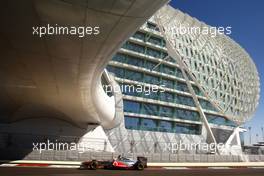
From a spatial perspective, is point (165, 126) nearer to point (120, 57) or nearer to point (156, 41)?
point (120, 57)

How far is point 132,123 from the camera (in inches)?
2657

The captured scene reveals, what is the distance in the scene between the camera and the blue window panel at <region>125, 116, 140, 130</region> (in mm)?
66812

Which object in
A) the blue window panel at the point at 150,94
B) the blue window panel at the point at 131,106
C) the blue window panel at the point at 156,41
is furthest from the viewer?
the blue window panel at the point at 156,41

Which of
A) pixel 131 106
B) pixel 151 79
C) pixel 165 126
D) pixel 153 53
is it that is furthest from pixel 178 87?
pixel 131 106

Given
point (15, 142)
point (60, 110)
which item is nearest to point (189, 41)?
point (60, 110)

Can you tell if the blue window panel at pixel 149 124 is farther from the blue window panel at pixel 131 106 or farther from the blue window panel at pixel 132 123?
the blue window panel at pixel 131 106

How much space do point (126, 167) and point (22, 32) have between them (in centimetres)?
1302

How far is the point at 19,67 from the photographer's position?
2111cm

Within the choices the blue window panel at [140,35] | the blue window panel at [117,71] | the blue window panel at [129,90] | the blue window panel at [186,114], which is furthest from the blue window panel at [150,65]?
the blue window panel at [186,114]

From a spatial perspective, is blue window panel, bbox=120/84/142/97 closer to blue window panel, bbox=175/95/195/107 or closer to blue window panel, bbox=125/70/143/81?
blue window panel, bbox=125/70/143/81

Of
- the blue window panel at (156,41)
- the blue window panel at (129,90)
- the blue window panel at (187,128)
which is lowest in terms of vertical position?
the blue window panel at (187,128)

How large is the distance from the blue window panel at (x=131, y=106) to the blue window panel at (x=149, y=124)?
9.83 feet

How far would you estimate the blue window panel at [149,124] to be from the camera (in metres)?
69.3

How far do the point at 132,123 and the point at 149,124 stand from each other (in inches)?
184
